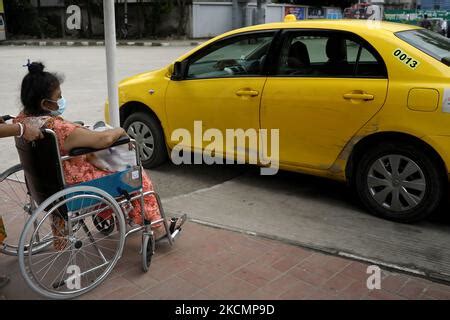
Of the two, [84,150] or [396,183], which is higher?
[84,150]

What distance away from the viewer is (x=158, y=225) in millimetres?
3395

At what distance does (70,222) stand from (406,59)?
2738 mm

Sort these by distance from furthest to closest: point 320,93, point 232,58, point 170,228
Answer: point 232,58 < point 320,93 < point 170,228

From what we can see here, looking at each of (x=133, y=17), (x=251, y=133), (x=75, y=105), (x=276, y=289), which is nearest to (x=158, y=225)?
(x=276, y=289)

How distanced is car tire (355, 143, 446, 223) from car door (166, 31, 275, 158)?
1097 mm

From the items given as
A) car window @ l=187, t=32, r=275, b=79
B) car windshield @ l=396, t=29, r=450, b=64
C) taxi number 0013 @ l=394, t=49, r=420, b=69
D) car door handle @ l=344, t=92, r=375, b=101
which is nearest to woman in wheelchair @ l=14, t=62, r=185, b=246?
car door handle @ l=344, t=92, r=375, b=101

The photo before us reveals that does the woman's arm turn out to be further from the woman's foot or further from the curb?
the curb

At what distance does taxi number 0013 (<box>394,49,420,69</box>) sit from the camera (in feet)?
12.6

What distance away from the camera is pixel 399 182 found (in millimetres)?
3949

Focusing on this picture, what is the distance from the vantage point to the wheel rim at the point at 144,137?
5453 millimetres

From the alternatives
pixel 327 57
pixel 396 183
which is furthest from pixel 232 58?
pixel 396 183

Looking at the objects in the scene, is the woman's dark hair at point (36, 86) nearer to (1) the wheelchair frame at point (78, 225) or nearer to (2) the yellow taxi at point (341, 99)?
(1) the wheelchair frame at point (78, 225)

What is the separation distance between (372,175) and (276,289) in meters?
1.54

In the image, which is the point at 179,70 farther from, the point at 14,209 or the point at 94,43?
the point at 94,43
